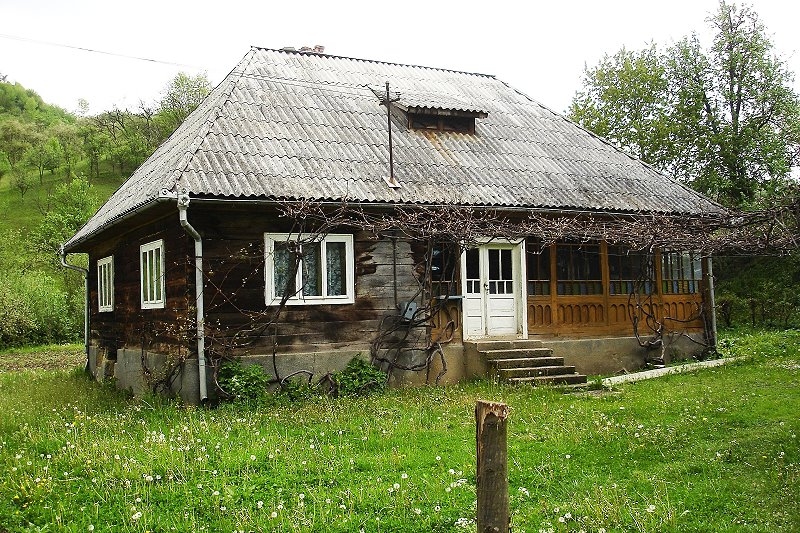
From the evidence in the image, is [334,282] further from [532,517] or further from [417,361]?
[532,517]

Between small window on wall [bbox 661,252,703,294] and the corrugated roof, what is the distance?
1.16 meters

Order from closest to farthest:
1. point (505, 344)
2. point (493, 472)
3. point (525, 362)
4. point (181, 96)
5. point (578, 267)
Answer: point (493, 472) < point (525, 362) < point (505, 344) < point (578, 267) < point (181, 96)

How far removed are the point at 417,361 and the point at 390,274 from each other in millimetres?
1617

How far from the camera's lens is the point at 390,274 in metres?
12.6

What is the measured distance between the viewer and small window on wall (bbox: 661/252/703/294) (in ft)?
52.5

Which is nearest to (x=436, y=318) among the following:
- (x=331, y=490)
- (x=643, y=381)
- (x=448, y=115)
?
(x=643, y=381)

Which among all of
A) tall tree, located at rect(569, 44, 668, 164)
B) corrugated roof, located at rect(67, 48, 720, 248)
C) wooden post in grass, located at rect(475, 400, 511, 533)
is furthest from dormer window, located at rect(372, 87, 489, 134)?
tall tree, located at rect(569, 44, 668, 164)

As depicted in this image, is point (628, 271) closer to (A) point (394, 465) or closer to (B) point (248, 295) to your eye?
(B) point (248, 295)

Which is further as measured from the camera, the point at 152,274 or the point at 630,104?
the point at 630,104

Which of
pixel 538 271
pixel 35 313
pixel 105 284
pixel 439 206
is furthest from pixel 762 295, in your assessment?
pixel 35 313

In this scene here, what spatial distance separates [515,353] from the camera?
13.3 m

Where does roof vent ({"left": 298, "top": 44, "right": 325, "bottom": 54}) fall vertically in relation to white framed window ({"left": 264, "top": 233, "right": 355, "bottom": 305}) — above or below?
above

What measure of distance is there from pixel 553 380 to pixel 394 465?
6.17 metres

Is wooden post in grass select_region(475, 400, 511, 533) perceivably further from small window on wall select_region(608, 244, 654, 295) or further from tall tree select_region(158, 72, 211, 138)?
tall tree select_region(158, 72, 211, 138)
